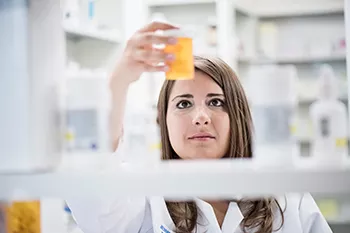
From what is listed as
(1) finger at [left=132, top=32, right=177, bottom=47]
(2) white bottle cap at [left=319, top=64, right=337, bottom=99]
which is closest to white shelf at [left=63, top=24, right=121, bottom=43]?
(1) finger at [left=132, top=32, right=177, bottom=47]

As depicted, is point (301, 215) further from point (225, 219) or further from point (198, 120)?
point (198, 120)

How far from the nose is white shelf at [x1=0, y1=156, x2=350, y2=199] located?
0.71 meters

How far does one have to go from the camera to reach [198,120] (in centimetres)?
148

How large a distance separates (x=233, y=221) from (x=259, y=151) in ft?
2.35

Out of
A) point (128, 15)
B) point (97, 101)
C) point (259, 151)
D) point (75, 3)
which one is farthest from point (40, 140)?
point (128, 15)

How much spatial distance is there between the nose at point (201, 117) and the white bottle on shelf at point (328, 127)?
59cm

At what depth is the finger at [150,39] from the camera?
3.46 ft

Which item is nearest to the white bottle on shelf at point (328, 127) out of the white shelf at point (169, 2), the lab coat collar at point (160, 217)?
the lab coat collar at point (160, 217)

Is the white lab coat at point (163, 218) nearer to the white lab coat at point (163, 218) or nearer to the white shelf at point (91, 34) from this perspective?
the white lab coat at point (163, 218)

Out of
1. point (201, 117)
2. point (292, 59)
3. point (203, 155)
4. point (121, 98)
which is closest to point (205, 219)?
point (203, 155)

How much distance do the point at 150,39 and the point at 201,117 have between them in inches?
17.3

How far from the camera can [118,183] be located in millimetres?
735

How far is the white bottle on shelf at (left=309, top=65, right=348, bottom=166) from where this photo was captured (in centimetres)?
83

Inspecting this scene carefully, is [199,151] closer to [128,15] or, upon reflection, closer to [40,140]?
[40,140]
